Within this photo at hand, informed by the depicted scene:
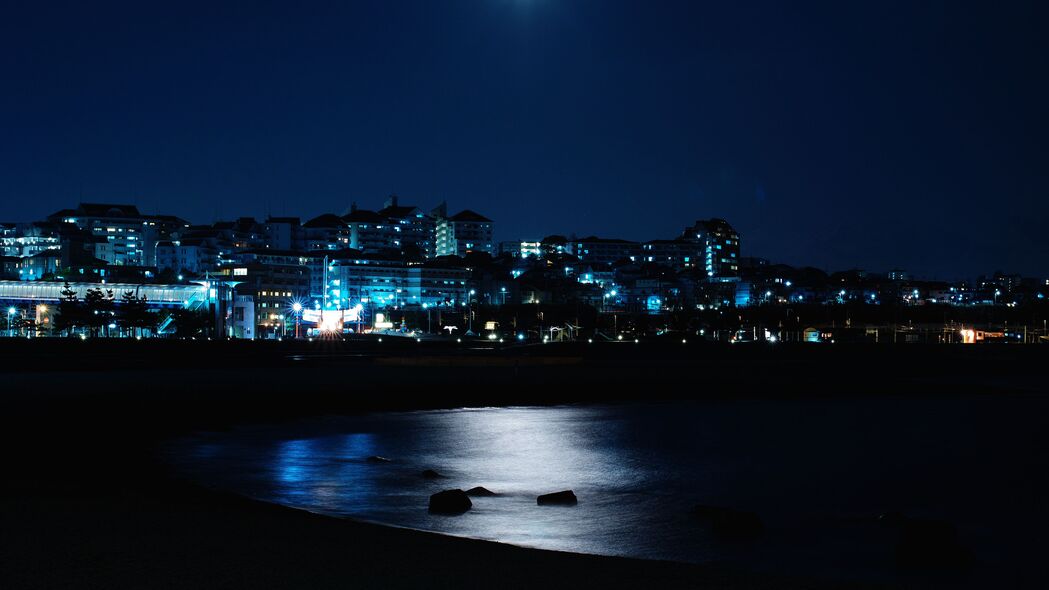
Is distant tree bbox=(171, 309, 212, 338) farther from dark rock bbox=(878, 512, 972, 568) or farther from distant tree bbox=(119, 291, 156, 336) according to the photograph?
dark rock bbox=(878, 512, 972, 568)

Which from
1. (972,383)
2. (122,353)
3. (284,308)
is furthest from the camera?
(284,308)

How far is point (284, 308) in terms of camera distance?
145m

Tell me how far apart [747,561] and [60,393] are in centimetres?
2558

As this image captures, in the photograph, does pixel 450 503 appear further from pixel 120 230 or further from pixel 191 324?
pixel 120 230

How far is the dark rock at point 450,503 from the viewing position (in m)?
13.3

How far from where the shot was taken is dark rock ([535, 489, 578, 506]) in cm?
1470

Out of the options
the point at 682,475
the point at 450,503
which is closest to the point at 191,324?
the point at 682,475

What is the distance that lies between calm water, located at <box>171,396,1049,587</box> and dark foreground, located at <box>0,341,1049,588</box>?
186 cm

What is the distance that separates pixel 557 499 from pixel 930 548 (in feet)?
18.3

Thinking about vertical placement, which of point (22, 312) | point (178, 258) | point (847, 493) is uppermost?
point (178, 258)

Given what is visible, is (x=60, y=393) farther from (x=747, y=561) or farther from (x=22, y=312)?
(x=22, y=312)

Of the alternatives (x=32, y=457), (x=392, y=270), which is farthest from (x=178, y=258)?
(x=32, y=457)

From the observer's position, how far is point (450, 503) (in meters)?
13.4

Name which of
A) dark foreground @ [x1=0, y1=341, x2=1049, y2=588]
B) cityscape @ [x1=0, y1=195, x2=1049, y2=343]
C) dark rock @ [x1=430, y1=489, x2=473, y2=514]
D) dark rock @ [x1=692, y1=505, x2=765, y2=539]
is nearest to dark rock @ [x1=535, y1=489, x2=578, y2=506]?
dark rock @ [x1=430, y1=489, x2=473, y2=514]
